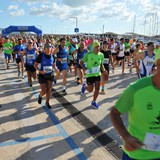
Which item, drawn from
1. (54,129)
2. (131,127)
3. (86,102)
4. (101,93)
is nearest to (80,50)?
(101,93)

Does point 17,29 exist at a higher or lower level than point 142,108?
lower

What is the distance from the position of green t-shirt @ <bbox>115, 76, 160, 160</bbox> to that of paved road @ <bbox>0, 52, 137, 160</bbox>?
2.14m

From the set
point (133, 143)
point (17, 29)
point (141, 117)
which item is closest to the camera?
point (133, 143)

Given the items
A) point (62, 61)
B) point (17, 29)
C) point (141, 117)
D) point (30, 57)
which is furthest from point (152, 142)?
point (17, 29)

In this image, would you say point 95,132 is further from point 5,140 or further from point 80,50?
point 80,50

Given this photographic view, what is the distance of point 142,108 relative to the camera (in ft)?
6.77

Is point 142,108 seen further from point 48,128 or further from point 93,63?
point 93,63

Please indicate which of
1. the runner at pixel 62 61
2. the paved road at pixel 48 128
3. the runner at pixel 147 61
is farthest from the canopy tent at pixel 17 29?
the runner at pixel 147 61

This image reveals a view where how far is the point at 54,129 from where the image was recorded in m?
5.48

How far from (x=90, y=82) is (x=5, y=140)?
2987 mm

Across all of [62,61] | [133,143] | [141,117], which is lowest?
[62,61]

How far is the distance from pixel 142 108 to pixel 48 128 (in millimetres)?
3773

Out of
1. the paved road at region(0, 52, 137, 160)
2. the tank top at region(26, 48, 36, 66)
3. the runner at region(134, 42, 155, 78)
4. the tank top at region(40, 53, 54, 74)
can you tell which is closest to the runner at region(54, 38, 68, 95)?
the paved road at region(0, 52, 137, 160)

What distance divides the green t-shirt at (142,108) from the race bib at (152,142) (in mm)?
25
